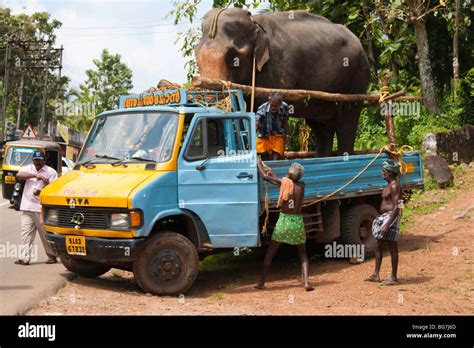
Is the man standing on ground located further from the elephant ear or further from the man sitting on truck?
the elephant ear

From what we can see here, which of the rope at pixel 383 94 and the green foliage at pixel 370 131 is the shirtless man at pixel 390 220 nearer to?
the rope at pixel 383 94

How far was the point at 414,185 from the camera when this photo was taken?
11.1m

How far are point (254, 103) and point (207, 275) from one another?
8.82 feet

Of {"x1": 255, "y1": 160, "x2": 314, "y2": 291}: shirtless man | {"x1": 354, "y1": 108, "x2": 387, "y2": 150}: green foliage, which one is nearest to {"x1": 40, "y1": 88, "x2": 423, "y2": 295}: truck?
{"x1": 255, "y1": 160, "x2": 314, "y2": 291}: shirtless man

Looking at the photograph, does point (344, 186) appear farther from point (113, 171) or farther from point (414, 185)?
point (113, 171)

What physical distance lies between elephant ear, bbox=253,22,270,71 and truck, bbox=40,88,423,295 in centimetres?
193

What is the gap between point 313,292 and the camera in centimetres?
830

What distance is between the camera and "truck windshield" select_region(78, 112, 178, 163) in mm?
8027

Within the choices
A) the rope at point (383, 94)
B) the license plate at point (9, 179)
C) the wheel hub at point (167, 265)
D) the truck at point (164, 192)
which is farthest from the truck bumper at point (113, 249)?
→ the license plate at point (9, 179)

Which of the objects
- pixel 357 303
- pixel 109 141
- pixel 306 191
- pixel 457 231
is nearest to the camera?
pixel 357 303

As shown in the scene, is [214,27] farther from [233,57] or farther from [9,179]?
[9,179]

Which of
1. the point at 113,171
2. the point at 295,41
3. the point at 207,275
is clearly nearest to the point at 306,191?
the point at 207,275

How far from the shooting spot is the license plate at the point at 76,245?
25.0 feet
